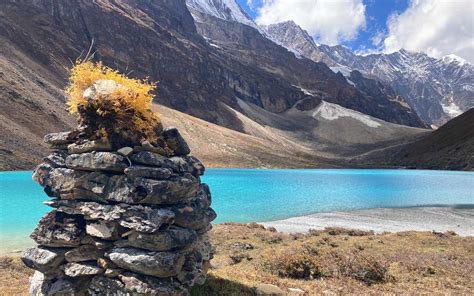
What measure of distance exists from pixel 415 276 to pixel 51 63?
492 feet

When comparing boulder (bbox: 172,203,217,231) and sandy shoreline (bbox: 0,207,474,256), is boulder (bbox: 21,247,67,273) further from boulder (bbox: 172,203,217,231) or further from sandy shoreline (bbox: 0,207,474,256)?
sandy shoreline (bbox: 0,207,474,256)

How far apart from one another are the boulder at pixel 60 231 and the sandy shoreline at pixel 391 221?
903 inches

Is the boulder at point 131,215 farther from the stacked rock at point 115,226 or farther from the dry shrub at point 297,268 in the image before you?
the dry shrub at point 297,268

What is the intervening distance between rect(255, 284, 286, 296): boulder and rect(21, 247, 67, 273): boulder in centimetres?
559

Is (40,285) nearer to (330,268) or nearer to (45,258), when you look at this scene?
(45,258)

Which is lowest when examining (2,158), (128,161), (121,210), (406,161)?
(121,210)

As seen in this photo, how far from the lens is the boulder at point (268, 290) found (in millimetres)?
11375

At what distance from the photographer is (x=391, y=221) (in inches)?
1484

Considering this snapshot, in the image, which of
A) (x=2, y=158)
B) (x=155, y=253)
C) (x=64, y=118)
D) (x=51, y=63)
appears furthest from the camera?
(x=51, y=63)

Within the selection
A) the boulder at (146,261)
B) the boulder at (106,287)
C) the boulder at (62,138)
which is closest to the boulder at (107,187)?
the boulder at (146,261)

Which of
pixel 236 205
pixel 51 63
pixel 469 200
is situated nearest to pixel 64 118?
pixel 51 63

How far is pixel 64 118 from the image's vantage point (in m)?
109

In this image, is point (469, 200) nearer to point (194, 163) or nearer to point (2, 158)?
point (194, 163)

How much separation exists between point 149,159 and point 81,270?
3.31 m
